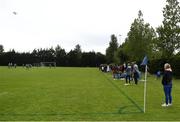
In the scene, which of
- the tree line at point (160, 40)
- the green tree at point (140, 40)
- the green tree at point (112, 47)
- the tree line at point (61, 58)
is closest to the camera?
the tree line at point (160, 40)

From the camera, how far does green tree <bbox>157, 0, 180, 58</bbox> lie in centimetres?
5681

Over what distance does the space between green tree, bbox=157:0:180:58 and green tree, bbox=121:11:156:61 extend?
7349 millimetres

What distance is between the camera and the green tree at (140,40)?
66.3 m

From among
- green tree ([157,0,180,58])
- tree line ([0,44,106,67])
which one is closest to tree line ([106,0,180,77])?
green tree ([157,0,180,58])

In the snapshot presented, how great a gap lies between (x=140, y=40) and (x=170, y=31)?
1046 cm

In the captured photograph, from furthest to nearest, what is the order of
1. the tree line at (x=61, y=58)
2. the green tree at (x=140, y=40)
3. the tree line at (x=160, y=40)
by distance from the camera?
the tree line at (x=61, y=58) < the green tree at (x=140, y=40) < the tree line at (x=160, y=40)

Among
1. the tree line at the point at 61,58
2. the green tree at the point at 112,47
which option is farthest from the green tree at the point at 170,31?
the tree line at the point at 61,58

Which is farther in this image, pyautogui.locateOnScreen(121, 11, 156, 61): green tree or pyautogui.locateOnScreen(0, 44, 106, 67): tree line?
pyautogui.locateOnScreen(0, 44, 106, 67): tree line

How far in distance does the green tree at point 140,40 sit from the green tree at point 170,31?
24.1ft

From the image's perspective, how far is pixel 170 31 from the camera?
5678cm

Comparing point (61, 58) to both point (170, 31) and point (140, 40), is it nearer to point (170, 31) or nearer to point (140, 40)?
point (140, 40)

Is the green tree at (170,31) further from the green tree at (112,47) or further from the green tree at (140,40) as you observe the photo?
the green tree at (112,47)

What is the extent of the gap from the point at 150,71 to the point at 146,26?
11.1 m

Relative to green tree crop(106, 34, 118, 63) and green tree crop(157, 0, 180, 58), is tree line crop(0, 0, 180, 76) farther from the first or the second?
green tree crop(106, 34, 118, 63)
